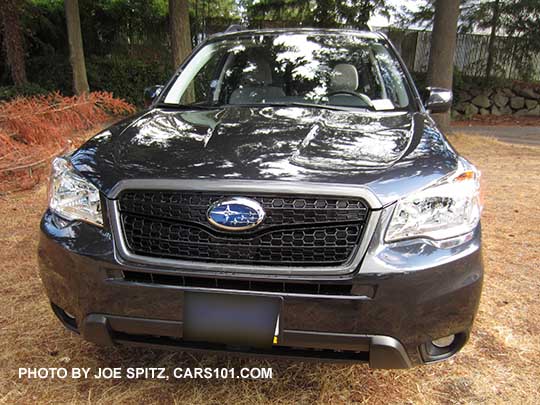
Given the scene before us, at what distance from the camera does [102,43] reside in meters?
13.5

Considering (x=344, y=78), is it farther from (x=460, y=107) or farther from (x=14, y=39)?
(x=460, y=107)

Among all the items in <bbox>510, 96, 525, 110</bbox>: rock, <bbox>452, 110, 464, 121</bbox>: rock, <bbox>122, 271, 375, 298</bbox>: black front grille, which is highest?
<bbox>122, 271, 375, 298</bbox>: black front grille

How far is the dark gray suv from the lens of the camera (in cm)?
164

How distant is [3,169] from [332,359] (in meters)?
4.65

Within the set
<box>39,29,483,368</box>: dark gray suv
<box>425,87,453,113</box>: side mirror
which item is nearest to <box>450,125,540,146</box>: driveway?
<box>425,87,453,113</box>: side mirror

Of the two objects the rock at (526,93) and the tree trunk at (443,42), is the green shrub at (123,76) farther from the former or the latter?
the rock at (526,93)

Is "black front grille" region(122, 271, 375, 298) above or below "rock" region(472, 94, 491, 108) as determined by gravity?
above

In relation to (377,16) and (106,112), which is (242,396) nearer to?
(106,112)

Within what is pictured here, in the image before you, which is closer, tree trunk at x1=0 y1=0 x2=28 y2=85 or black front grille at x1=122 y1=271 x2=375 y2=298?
black front grille at x1=122 y1=271 x2=375 y2=298

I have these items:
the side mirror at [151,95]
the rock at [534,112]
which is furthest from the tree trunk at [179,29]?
the rock at [534,112]

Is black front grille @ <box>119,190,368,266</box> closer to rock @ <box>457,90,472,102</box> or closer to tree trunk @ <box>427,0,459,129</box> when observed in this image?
tree trunk @ <box>427,0,459,129</box>

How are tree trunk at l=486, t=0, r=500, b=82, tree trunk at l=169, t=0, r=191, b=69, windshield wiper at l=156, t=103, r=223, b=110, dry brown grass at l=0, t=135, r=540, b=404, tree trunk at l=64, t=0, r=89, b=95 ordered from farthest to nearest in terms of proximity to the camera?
tree trunk at l=486, t=0, r=500, b=82
tree trunk at l=64, t=0, r=89, b=95
tree trunk at l=169, t=0, r=191, b=69
windshield wiper at l=156, t=103, r=223, b=110
dry brown grass at l=0, t=135, r=540, b=404

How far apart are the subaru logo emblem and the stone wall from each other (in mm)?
15229

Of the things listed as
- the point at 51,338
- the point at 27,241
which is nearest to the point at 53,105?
the point at 27,241
